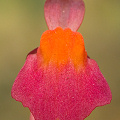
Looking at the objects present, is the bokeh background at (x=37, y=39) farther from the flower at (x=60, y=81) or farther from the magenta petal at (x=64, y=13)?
the flower at (x=60, y=81)

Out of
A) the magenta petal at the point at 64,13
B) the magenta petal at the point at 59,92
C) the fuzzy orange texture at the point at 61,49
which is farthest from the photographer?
the magenta petal at the point at 64,13

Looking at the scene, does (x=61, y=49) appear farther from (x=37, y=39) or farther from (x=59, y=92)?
(x=37, y=39)

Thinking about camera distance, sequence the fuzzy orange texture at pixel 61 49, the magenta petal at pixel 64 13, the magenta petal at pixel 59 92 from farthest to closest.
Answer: the magenta petal at pixel 64 13, the fuzzy orange texture at pixel 61 49, the magenta petal at pixel 59 92

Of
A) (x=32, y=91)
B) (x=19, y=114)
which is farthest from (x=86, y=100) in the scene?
(x=19, y=114)

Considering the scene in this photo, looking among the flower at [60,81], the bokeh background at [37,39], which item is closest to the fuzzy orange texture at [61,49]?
the flower at [60,81]

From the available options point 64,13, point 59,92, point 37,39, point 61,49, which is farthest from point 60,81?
point 37,39

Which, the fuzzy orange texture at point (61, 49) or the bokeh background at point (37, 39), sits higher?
the fuzzy orange texture at point (61, 49)

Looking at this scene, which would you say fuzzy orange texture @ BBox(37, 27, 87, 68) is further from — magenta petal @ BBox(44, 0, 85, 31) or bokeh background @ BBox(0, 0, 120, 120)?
bokeh background @ BBox(0, 0, 120, 120)
